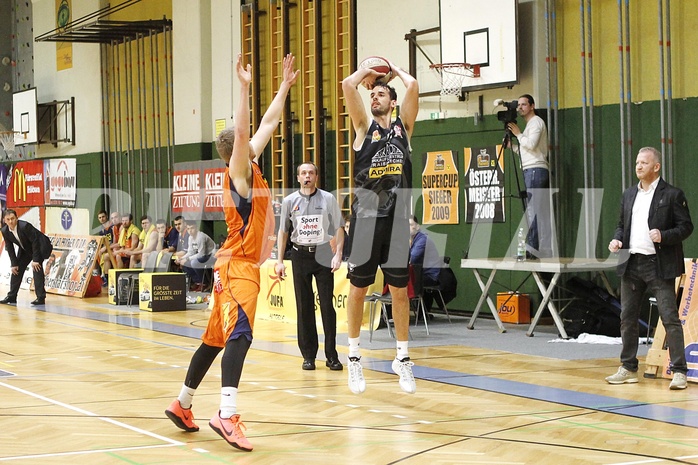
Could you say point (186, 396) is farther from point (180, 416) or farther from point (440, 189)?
point (440, 189)

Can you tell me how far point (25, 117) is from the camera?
25844 mm

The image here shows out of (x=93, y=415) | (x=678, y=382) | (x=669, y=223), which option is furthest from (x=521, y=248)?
(x=93, y=415)

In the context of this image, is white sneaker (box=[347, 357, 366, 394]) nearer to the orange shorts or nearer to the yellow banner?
the orange shorts

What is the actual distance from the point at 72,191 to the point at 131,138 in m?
2.89

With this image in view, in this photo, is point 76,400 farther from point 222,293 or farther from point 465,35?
point 465,35

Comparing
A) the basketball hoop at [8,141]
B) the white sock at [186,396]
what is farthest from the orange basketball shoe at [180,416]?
the basketball hoop at [8,141]

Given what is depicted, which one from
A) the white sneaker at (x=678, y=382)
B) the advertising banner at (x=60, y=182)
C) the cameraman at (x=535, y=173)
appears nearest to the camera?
the white sneaker at (x=678, y=382)

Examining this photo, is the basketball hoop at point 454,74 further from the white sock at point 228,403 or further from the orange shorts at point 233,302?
the white sock at point 228,403

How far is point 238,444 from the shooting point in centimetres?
533

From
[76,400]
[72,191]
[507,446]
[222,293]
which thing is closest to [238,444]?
[222,293]

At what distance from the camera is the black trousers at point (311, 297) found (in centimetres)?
892

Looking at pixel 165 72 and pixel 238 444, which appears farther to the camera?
pixel 165 72

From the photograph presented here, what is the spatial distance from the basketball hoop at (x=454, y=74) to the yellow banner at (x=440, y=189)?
1.02 meters

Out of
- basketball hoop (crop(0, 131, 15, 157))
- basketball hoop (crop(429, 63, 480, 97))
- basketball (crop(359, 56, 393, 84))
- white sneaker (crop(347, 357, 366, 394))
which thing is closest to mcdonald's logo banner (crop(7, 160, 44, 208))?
basketball hoop (crop(0, 131, 15, 157))
